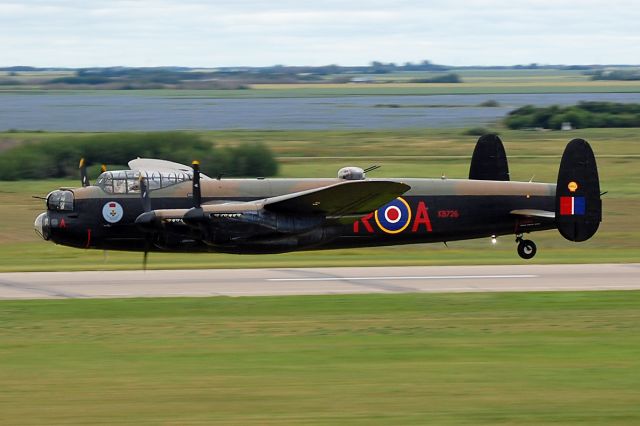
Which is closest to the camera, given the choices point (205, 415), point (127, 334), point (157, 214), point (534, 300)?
point (205, 415)

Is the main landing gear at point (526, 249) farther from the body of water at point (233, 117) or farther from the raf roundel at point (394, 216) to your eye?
the body of water at point (233, 117)

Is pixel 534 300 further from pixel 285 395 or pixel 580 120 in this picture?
pixel 580 120

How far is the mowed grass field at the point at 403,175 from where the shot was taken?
1231 inches

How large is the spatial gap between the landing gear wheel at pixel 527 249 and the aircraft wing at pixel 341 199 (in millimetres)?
5775

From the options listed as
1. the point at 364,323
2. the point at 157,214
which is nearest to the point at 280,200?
the point at 157,214

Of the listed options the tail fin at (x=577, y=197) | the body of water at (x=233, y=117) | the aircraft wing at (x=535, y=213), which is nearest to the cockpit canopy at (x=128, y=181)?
the aircraft wing at (x=535, y=213)

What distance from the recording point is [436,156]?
7388cm

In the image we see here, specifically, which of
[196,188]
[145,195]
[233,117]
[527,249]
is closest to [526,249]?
[527,249]

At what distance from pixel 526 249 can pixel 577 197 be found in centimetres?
248

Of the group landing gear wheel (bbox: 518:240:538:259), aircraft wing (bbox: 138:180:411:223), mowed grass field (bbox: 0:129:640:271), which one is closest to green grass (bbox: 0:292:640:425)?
aircraft wing (bbox: 138:180:411:223)

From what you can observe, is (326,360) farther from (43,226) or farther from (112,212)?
(43,226)

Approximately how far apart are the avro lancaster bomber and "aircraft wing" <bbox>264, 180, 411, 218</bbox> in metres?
0.02

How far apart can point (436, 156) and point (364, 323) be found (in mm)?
54219

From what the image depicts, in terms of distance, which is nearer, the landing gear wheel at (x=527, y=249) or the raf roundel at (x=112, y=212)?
the raf roundel at (x=112, y=212)
